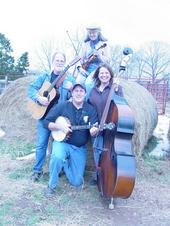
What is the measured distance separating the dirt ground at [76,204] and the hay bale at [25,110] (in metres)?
1.48

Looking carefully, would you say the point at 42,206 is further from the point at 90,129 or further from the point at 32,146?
the point at 32,146

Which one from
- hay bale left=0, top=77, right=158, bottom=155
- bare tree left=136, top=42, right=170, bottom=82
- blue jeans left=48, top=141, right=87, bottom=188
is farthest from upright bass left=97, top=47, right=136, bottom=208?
bare tree left=136, top=42, right=170, bottom=82

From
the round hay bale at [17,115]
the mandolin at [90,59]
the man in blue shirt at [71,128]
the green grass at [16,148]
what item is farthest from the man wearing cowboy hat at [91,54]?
the round hay bale at [17,115]

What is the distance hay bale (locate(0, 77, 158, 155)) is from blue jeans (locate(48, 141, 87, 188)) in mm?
1539

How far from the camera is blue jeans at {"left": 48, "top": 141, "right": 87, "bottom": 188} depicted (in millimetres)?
4809

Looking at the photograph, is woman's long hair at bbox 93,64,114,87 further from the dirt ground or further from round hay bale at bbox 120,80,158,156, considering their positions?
the dirt ground

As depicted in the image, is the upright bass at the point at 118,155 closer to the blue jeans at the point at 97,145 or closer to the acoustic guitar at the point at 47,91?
the blue jeans at the point at 97,145

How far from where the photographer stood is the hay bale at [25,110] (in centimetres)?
688

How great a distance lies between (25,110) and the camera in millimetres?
8602

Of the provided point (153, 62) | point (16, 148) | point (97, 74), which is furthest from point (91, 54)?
point (153, 62)

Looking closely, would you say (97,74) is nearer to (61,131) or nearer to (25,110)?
(61,131)

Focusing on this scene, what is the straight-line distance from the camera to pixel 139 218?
4.38 meters

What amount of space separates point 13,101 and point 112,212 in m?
4.96

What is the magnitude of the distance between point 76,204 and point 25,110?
4.28 meters
